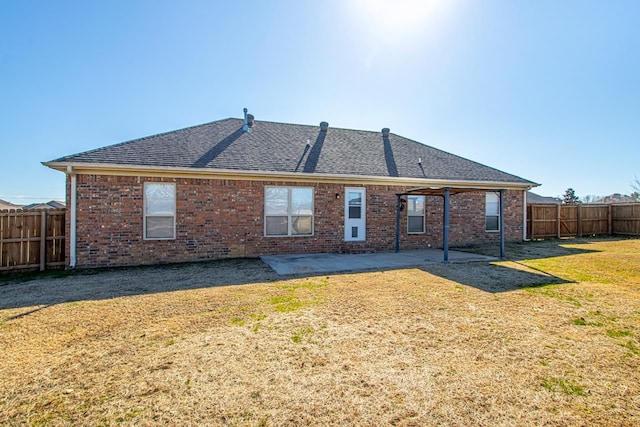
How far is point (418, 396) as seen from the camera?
259 cm

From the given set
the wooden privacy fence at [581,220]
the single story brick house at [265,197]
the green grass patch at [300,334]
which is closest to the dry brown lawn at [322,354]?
the green grass patch at [300,334]

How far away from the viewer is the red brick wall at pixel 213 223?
346 inches

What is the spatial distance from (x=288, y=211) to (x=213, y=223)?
248cm

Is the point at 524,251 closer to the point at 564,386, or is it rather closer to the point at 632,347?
the point at 632,347

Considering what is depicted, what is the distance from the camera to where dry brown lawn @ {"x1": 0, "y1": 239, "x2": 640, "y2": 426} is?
94.9 inches

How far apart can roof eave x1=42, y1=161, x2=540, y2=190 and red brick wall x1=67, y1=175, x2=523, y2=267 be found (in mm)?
178

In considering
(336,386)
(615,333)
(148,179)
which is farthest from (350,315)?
(148,179)

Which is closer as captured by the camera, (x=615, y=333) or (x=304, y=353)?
(x=304, y=353)

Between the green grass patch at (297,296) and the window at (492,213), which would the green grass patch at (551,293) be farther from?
the window at (492,213)

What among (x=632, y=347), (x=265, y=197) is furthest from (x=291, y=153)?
(x=632, y=347)

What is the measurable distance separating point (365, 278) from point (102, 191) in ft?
25.7

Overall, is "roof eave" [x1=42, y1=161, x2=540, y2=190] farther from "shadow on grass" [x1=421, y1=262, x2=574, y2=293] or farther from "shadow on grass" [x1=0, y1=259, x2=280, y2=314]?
"shadow on grass" [x1=421, y1=262, x2=574, y2=293]

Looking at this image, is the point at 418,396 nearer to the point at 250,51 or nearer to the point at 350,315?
the point at 350,315

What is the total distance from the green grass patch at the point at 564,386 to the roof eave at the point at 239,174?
8483 millimetres
